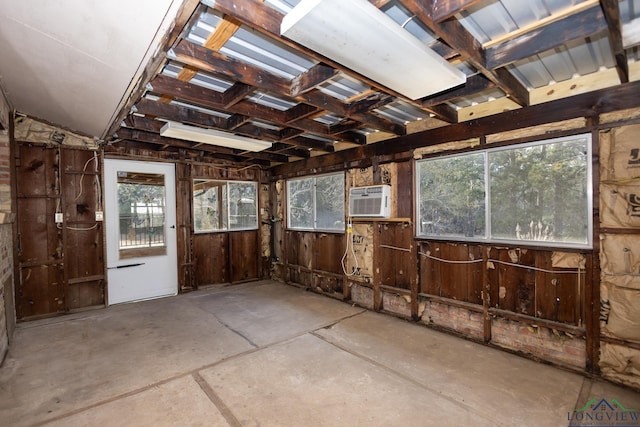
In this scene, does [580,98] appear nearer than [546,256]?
Yes

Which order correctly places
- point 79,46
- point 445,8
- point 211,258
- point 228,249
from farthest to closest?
1. point 228,249
2. point 211,258
3. point 79,46
4. point 445,8

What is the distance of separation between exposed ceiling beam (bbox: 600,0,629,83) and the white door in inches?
201

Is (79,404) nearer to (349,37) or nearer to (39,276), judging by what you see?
(39,276)

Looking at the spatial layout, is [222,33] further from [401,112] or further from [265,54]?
[401,112]

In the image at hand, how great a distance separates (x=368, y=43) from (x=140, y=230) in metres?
4.39

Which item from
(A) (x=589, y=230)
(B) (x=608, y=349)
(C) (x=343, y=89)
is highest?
(C) (x=343, y=89)

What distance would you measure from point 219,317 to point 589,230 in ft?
12.7

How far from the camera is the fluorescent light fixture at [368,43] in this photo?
139 cm

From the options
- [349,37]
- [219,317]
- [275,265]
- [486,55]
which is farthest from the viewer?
[275,265]

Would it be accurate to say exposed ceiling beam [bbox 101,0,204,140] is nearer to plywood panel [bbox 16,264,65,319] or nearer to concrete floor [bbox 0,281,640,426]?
concrete floor [bbox 0,281,640,426]

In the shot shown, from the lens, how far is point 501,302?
9.43 feet

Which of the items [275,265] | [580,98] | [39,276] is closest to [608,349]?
[580,98]

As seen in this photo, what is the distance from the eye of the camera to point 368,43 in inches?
63.7

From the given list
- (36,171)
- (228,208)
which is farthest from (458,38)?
(36,171)
